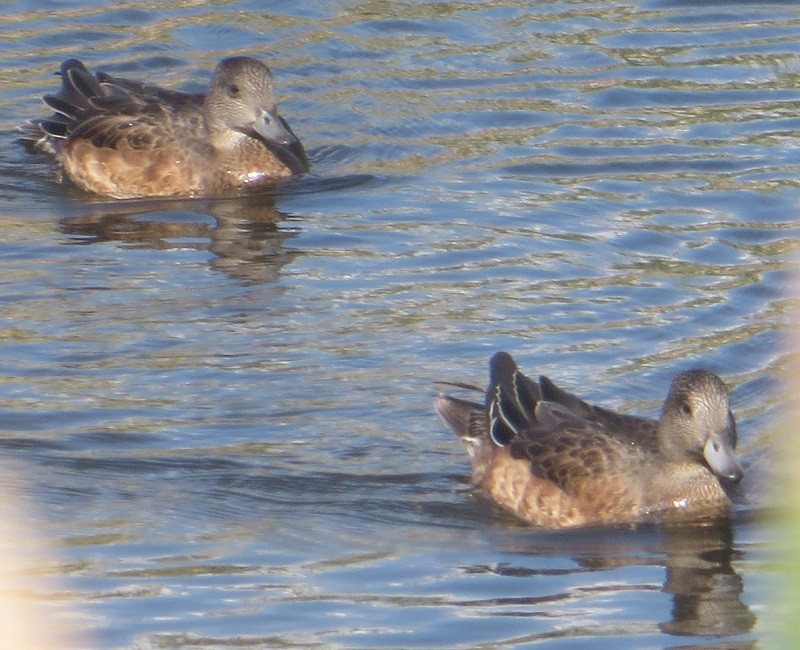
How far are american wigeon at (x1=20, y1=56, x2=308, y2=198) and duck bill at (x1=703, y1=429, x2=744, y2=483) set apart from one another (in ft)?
18.3

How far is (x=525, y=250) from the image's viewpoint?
11555 millimetres

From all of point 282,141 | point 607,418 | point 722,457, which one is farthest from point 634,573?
point 282,141

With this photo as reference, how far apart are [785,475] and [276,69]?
311 inches

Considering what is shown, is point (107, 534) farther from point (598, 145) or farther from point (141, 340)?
point (598, 145)

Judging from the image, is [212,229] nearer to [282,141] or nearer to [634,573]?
[282,141]

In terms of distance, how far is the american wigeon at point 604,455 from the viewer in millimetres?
8164

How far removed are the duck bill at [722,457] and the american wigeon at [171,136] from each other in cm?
559

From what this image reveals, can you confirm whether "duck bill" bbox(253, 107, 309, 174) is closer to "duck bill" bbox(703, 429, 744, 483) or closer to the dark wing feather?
the dark wing feather

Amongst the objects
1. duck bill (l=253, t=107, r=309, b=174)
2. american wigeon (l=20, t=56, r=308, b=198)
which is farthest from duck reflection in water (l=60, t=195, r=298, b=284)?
duck bill (l=253, t=107, r=309, b=174)

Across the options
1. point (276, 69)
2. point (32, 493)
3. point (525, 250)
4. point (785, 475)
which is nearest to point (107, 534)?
point (32, 493)

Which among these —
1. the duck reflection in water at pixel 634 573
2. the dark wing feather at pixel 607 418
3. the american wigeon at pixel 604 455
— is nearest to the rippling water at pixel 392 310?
the duck reflection in water at pixel 634 573

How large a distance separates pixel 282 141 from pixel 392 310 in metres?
2.88

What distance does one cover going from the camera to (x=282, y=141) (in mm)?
13047

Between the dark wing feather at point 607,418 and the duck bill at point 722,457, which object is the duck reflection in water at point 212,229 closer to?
the dark wing feather at point 607,418
